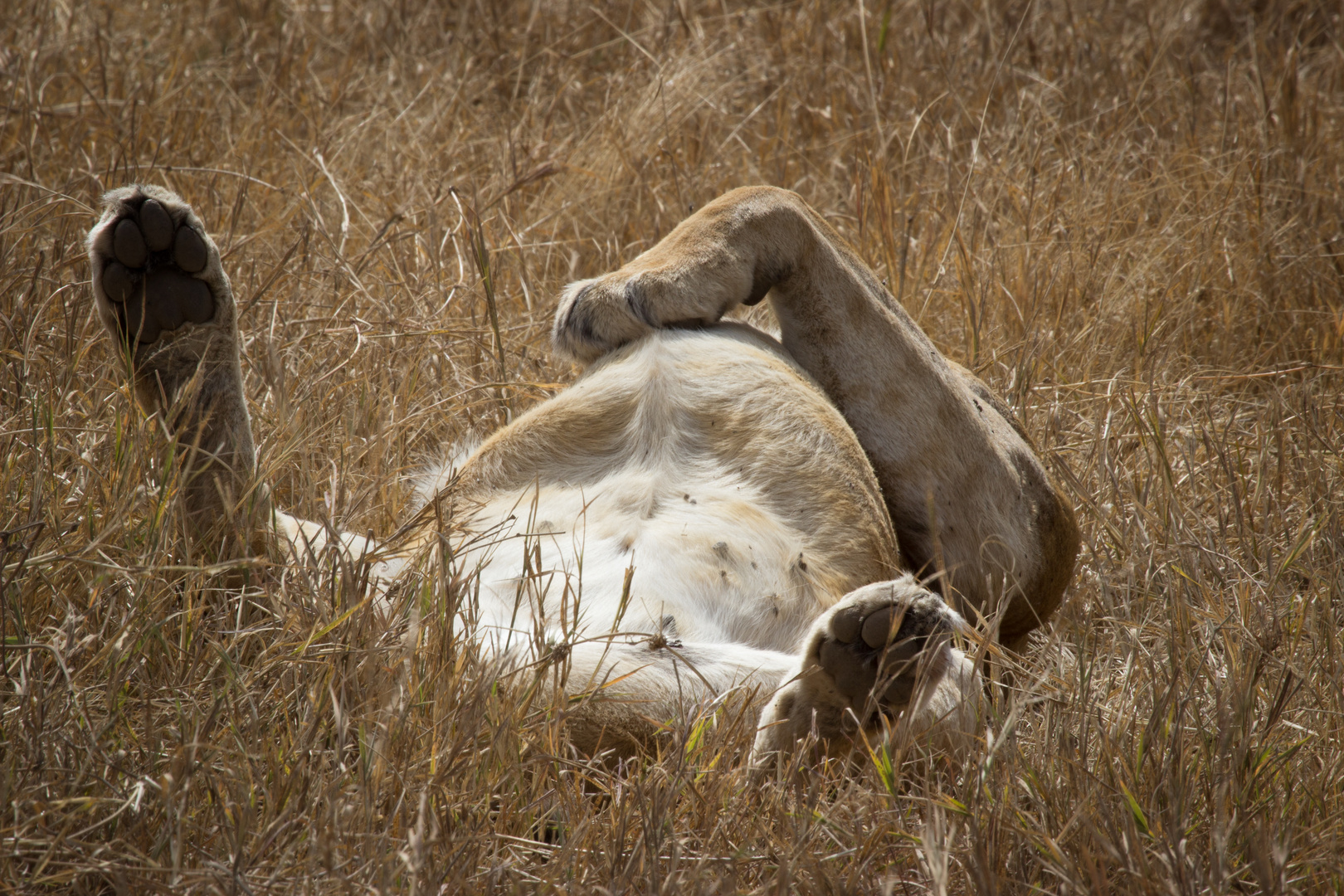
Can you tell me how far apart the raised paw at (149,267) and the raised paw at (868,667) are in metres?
1.38

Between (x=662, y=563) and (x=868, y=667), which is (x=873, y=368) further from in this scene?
(x=868, y=667)

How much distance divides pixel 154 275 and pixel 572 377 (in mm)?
1468

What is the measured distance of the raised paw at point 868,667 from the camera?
2.02 meters

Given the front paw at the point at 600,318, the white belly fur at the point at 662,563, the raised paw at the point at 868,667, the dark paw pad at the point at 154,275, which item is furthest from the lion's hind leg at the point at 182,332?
the raised paw at the point at 868,667

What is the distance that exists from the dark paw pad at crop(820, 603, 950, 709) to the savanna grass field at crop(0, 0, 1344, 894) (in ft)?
0.45

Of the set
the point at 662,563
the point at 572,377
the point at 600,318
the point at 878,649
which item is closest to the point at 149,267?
the point at 600,318

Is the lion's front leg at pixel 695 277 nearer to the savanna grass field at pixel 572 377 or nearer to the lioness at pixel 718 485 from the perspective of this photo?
the lioness at pixel 718 485

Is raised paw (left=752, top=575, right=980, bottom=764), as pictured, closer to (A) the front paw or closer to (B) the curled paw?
(A) the front paw

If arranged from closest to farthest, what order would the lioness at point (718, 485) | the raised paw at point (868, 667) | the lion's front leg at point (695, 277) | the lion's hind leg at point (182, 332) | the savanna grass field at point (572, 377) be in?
the savanna grass field at point (572, 377)
the raised paw at point (868, 667)
the lioness at point (718, 485)
the lion's hind leg at point (182, 332)
the lion's front leg at point (695, 277)

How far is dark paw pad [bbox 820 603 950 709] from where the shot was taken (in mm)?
2031

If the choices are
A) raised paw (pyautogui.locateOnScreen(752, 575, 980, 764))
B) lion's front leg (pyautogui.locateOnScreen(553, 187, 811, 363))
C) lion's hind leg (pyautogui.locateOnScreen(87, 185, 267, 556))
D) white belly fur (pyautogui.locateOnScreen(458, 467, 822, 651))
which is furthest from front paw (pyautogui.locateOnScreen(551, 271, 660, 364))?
raised paw (pyautogui.locateOnScreen(752, 575, 980, 764))

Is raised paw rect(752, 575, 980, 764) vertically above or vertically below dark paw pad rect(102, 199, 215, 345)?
below

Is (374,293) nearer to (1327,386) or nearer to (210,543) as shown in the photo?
(210,543)

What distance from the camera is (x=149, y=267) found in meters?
2.30
